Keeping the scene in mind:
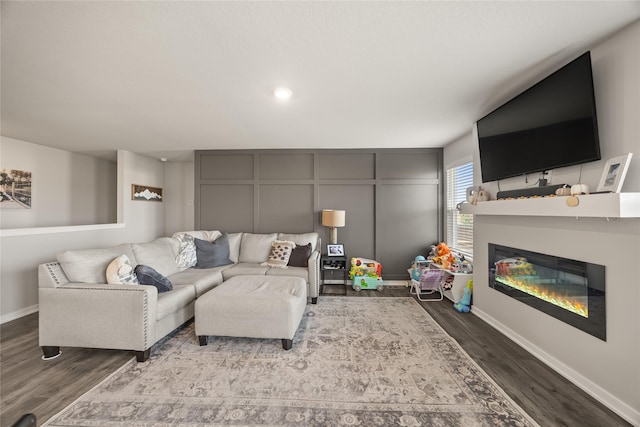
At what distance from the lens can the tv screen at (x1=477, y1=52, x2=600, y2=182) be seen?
1.64 meters

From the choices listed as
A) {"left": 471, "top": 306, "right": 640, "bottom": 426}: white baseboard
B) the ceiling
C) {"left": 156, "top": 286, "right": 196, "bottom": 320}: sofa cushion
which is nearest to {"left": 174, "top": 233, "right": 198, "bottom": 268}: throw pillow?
{"left": 156, "top": 286, "right": 196, "bottom": 320}: sofa cushion

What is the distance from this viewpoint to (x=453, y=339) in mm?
2410

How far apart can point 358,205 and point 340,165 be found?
31.1 inches

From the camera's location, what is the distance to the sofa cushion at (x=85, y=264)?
215cm

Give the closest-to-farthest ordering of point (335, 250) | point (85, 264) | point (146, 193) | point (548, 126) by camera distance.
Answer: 1. point (548, 126)
2. point (85, 264)
3. point (335, 250)
4. point (146, 193)

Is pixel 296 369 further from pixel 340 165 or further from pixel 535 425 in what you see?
pixel 340 165

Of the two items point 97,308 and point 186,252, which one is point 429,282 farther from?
point 97,308

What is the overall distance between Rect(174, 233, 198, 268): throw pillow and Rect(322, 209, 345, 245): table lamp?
2.02m

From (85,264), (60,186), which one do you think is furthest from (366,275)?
(60,186)

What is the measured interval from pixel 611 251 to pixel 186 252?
419 cm

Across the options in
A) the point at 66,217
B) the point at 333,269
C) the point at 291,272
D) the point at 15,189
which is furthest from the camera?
the point at 66,217

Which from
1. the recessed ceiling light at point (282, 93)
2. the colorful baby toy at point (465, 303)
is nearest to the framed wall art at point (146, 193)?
the recessed ceiling light at point (282, 93)

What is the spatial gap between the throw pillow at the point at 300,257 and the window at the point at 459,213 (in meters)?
2.38

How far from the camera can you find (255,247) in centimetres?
394
